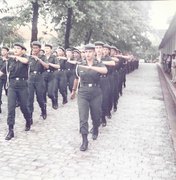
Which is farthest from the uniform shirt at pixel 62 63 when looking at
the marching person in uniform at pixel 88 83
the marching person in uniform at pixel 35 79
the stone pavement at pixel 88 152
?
the marching person in uniform at pixel 88 83

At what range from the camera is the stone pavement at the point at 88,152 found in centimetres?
473

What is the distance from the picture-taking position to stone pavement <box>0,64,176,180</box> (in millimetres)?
4727

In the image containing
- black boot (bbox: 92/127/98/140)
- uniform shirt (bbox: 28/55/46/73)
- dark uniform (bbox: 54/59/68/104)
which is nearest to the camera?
black boot (bbox: 92/127/98/140)

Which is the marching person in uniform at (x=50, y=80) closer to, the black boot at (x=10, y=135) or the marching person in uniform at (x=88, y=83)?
the black boot at (x=10, y=135)

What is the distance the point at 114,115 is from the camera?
9.80m

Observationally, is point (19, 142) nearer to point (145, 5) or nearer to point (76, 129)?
point (76, 129)

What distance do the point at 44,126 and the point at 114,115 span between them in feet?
8.32

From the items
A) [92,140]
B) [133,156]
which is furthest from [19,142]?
[133,156]

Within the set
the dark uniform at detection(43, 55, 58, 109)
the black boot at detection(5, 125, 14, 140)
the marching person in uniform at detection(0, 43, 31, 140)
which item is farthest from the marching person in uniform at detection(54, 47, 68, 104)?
the black boot at detection(5, 125, 14, 140)

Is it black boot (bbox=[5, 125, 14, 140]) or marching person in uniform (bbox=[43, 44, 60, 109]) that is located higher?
marching person in uniform (bbox=[43, 44, 60, 109])

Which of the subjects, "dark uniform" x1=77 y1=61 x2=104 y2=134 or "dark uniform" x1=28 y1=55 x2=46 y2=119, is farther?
"dark uniform" x1=28 y1=55 x2=46 y2=119

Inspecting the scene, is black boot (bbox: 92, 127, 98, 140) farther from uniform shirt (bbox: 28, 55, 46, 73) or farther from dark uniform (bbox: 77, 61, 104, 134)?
uniform shirt (bbox: 28, 55, 46, 73)

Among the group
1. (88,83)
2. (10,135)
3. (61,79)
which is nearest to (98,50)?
(88,83)

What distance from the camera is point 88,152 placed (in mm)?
5867
